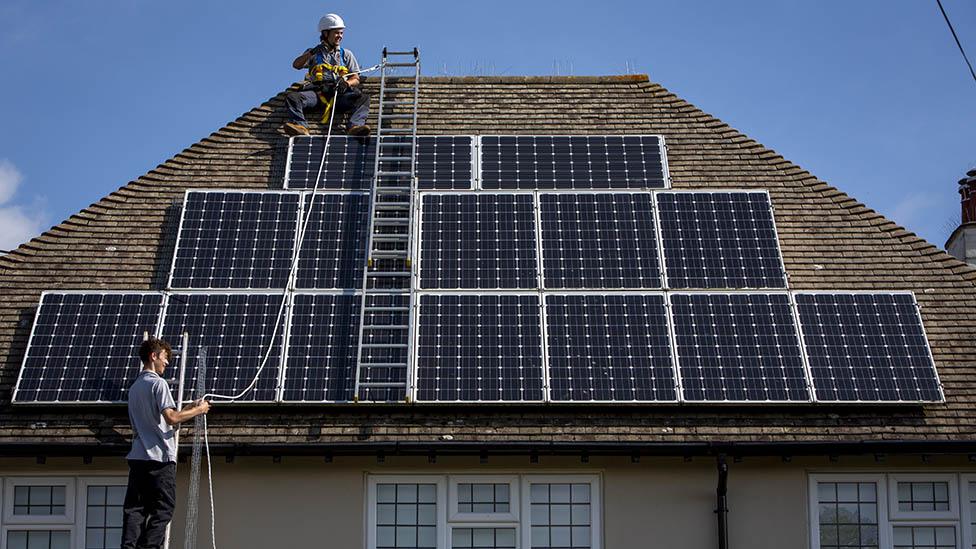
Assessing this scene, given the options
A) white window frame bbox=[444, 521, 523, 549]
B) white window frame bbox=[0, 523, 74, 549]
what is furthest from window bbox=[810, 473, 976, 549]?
white window frame bbox=[0, 523, 74, 549]

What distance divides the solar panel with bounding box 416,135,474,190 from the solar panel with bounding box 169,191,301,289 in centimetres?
177

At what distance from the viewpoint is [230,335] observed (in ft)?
51.9

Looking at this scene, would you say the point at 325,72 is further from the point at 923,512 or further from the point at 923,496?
the point at 923,512

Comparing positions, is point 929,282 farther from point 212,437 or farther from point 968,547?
point 212,437

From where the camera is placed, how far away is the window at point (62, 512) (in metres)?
15.0

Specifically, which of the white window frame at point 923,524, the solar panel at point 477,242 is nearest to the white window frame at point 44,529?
the solar panel at point 477,242

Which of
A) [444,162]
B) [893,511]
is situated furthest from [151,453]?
[893,511]

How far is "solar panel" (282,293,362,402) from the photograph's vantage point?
1527 cm

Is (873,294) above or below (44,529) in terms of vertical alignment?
above

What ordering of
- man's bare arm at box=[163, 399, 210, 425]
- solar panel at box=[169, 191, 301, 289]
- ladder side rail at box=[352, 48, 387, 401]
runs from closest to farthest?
1. man's bare arm at box=[163, 399, 210, 425]
2. ladder side rail at box=[352, 48, 387, 401]
3. solar panel at box=[169, 191, 301, 289]

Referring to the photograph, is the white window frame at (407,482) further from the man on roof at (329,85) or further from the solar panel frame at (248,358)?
the man on roof at (329,85)

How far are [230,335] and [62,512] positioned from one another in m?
2.62

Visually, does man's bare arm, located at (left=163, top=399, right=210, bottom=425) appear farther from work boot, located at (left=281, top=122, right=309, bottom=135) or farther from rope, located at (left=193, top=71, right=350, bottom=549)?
work boot, located at (left=281, top=122, right=309, bottom=135)

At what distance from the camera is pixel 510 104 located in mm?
20156
